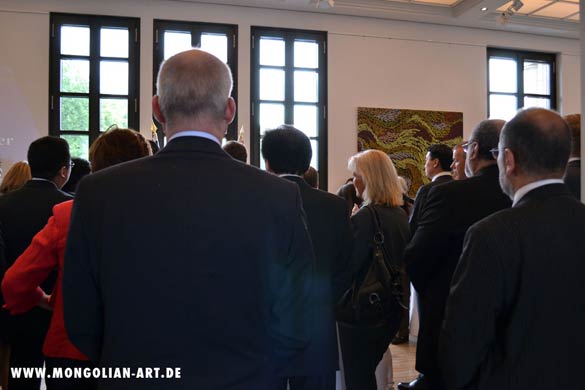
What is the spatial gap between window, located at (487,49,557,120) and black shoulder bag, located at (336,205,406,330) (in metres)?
7.90

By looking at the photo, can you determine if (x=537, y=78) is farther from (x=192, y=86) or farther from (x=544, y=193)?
(x=192, y=86)

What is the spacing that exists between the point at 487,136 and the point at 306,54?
22.2 ft

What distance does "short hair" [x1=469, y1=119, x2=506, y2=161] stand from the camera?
2209mm

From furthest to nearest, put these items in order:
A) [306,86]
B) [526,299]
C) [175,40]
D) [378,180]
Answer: [306,86] → [175,40] → [378,180] → [526,299]

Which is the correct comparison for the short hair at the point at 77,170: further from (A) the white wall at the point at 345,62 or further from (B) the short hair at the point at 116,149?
(A) the white wall at the point at 345,62

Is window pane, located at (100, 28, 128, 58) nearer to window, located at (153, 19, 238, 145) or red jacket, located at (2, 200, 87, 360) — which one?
window, located at (153, 19, 238, 145)

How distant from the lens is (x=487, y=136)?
2240 millimetres

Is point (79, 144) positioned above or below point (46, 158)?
above

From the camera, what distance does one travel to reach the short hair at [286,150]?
2145 mm

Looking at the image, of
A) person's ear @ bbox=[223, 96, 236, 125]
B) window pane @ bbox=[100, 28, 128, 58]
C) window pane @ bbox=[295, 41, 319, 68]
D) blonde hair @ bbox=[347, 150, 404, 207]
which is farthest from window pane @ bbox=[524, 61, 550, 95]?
person's ear @ bbox=[223, 96, 236, 125]

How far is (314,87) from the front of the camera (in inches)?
340

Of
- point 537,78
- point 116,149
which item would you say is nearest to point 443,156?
point 116,149

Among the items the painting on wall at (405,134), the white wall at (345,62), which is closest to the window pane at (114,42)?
the white wall at (345,62)

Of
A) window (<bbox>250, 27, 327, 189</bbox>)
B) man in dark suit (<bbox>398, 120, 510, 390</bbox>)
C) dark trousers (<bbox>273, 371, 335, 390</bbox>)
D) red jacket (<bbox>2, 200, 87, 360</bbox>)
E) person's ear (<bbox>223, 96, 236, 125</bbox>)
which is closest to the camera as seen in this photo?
person's ear (<bbox>223, 96, 236, 125</bbox>)
